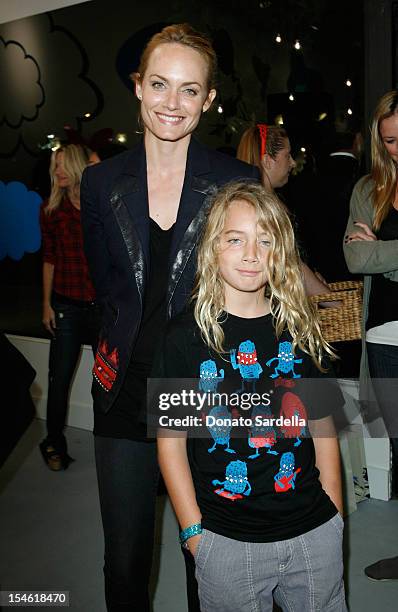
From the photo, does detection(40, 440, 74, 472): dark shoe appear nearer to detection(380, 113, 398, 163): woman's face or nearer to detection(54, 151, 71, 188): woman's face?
detection(54, 151, 71, 188): woman's face

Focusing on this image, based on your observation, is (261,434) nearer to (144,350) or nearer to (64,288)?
(144,350)

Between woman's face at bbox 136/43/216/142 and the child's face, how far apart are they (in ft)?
0.79

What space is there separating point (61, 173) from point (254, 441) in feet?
8.01

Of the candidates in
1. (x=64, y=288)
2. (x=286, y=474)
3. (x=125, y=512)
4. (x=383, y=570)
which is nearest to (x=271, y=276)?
(x=286, y=474)

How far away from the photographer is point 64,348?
3629 millimetres

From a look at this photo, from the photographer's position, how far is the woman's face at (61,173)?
3.57 m

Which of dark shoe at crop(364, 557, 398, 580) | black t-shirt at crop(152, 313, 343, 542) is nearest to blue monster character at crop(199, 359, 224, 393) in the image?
black t-shirt at crop(152, 313, 343, 542)

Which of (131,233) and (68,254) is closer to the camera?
(131,233)

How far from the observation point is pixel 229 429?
4.99 ft

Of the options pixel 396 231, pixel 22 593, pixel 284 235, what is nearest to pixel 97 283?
pixel 284 235

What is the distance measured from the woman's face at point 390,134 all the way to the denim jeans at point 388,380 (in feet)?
2.11

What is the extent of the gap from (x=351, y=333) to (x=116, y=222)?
4.21 ft

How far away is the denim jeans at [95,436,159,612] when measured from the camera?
1.72 meters

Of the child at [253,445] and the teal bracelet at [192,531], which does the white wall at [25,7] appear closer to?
the child at [253,445]
